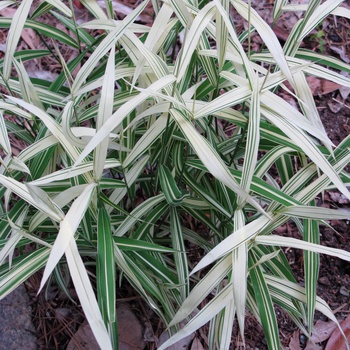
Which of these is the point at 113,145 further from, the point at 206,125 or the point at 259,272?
the point at 259,272

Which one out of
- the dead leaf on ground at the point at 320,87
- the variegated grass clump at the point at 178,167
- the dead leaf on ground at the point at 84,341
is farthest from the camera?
the dead leaf on ground at the point at 320,87

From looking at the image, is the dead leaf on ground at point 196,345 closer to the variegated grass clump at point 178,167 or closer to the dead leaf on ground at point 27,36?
the variegated grass clump at point 178,167

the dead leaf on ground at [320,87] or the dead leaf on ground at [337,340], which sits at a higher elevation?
the dead leaf on ground at [320,87]

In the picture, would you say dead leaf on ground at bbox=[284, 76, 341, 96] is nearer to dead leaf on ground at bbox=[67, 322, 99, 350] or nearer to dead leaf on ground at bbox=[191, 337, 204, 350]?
dead leaf on ground at bbox=[191, 337, 204, 350]

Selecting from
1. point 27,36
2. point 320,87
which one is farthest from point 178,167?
point 27,36

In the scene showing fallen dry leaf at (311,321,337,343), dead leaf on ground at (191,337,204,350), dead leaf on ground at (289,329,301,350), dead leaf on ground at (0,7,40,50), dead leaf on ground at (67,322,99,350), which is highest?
dead leaf on ground at (0,7,40,50)

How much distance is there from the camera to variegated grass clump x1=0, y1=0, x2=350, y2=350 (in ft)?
2.35

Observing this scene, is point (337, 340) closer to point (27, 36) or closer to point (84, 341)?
point (84, 341)

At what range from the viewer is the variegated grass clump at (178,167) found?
717 mm

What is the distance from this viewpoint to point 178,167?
0.95 metres

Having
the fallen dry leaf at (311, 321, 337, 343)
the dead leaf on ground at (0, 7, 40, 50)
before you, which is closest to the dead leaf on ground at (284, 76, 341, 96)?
the fallen dry leaf at (311, 321, 337, 343)

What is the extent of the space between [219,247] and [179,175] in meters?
0.29

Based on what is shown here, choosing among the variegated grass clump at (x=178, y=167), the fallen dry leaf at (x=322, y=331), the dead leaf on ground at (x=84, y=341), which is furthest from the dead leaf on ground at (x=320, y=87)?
the dead leaf on ground at (x=84, y=341)

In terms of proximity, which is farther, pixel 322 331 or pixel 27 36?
pixel 27 36
